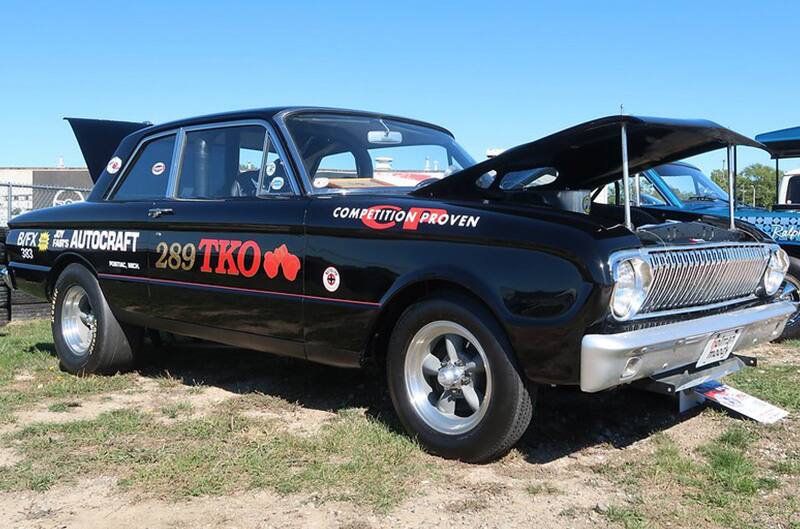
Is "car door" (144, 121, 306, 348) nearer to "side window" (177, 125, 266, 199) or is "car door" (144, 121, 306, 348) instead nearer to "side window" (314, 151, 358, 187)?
"side window" (177, 125, 266, 199)

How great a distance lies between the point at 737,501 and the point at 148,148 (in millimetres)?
4335

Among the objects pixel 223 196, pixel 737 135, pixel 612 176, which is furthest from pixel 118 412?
pixel 737 135

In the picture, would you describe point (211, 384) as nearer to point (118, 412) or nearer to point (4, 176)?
point (118, 412)

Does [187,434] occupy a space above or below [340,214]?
below

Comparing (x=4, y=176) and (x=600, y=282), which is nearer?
(x=600, y=282)

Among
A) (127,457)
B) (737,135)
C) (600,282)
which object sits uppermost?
(737,135)

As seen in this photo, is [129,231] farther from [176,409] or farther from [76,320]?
[176,409]

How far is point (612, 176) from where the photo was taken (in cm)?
447

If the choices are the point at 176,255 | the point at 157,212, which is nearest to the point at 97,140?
the point at 157,212

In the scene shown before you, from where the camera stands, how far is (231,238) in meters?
4.33

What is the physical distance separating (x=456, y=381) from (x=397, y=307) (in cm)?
49

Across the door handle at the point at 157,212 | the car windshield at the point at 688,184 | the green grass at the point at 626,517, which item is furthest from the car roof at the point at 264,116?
A: the car windshield at the point at 688,184

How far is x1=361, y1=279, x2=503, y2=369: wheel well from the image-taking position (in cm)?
353

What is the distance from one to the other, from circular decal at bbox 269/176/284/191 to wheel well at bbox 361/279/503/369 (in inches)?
42.5
